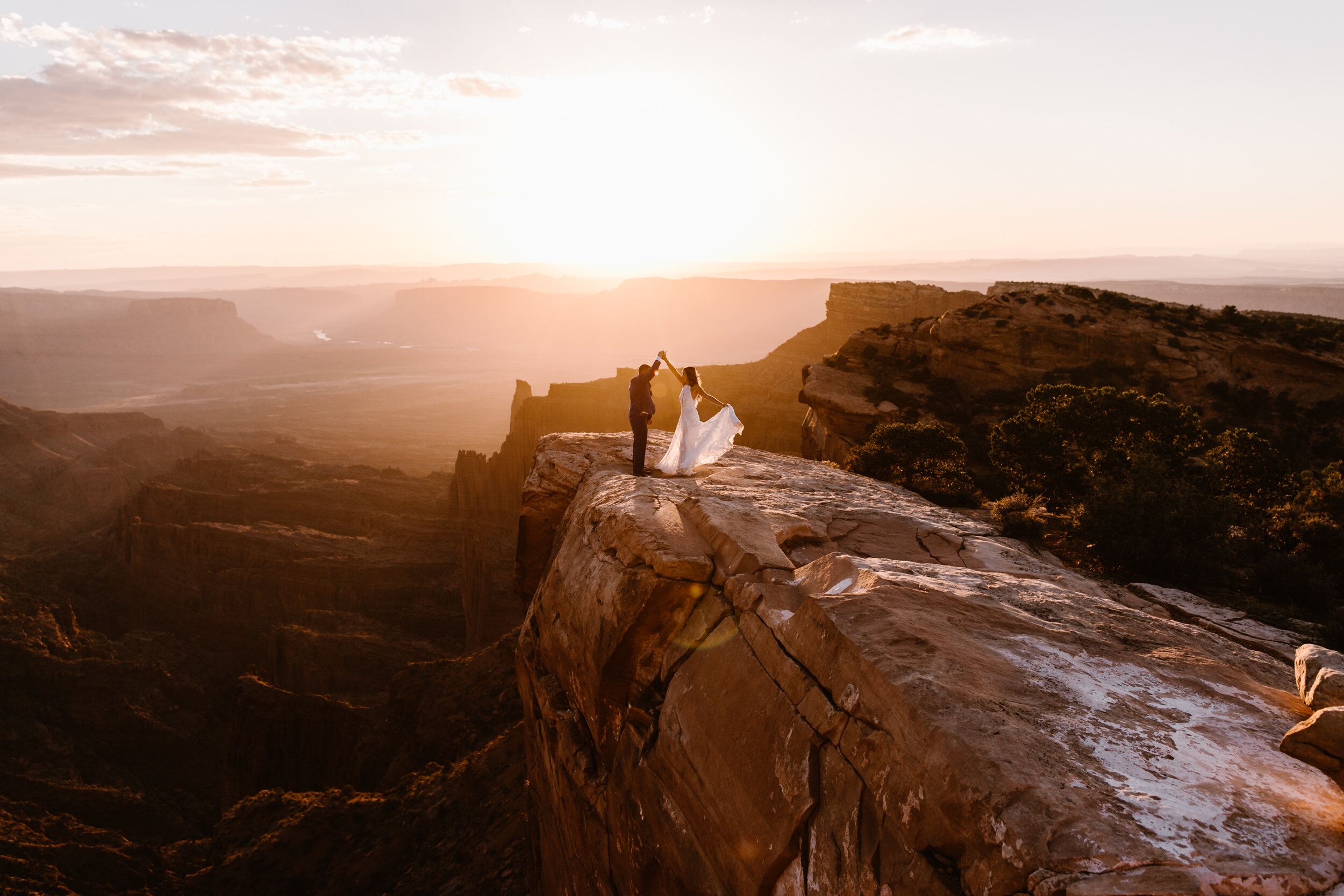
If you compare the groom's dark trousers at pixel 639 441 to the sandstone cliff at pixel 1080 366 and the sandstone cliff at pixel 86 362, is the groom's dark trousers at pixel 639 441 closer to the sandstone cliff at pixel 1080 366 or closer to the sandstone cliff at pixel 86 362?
the sandstone cliff at pixel 1080 366

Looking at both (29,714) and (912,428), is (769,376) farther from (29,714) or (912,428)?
(29,714)

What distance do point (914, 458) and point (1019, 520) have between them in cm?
892

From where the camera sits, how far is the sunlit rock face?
4.21 m

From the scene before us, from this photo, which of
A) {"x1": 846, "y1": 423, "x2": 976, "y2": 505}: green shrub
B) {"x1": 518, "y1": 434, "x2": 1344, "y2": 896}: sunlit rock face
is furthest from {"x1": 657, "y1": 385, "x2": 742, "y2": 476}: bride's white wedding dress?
{"x1": 846, "y1": 423, "x2": 976, "y2": 505}: green shrub

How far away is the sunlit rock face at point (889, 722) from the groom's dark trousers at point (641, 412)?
1.90m

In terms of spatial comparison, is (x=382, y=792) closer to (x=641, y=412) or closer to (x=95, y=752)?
(x=95, y=752)

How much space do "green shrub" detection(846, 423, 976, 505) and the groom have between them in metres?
8.06

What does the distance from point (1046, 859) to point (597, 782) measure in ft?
20.6

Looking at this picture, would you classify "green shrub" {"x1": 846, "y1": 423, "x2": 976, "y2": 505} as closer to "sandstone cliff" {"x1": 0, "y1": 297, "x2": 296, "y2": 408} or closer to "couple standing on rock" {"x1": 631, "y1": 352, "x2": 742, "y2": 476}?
"couple standing on rock" {"x1": 631, "y1": 352, "x2": 742, "y2": 476}

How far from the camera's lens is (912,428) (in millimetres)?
21438

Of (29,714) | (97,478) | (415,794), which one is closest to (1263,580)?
(415,794)

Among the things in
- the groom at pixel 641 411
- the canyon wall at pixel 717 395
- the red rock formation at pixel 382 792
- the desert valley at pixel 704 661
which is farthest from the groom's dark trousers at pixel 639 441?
the canyon wall at pixel 717 395

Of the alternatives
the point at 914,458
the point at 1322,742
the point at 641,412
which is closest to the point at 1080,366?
the point at 914,458

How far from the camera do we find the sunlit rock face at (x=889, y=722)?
4.21 m
